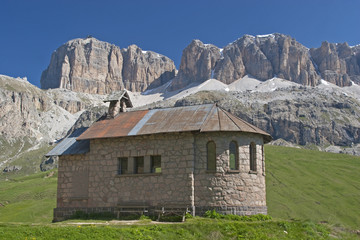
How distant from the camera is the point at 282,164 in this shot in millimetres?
91750

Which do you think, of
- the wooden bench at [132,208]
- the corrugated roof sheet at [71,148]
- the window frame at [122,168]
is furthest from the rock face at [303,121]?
the wooden bench at [132,208]

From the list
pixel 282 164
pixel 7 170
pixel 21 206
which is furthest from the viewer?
pixel 7 170

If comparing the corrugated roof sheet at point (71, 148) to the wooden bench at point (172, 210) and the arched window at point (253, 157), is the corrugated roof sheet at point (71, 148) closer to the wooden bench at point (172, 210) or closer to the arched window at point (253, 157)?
the wooden bench at point (172, 210)

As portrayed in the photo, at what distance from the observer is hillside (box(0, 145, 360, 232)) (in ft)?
180

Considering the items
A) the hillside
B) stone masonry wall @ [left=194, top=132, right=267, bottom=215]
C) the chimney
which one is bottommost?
the hillside

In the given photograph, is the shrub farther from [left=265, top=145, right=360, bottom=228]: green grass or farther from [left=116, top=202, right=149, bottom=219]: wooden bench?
[left=265, top=145, right=360, bottom=228]: green grass

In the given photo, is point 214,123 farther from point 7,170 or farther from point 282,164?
point 7,170

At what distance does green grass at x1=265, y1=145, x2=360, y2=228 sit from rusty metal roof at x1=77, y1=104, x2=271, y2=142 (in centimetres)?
2334

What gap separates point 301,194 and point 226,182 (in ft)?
159

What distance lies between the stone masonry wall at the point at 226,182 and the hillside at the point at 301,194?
16872 mm

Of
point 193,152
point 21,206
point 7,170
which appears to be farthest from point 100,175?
point 7,170

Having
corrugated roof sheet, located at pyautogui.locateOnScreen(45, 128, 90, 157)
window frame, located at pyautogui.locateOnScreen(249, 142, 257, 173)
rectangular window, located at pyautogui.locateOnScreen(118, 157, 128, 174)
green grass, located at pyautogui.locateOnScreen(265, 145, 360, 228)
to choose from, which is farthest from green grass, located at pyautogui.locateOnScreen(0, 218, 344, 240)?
green grass, located at pyautogui.locateOnScreen(265, 145, 360, 228)

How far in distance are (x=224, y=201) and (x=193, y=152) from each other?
3.73 metres

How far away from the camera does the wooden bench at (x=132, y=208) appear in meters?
26.0
